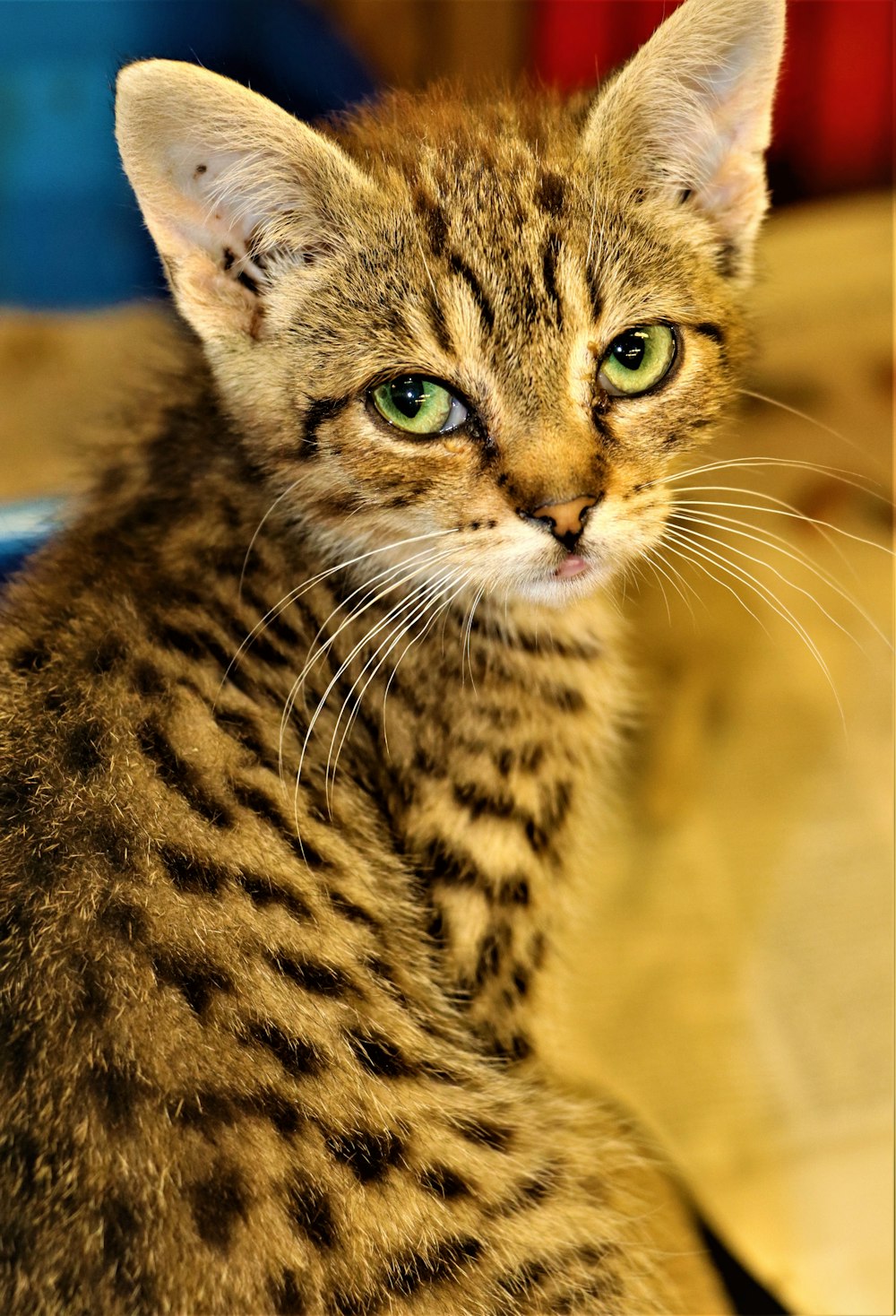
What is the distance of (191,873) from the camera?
37.4 inches

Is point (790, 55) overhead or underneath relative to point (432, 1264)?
overhead

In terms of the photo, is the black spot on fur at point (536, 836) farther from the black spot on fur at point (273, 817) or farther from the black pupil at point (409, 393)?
the black pupil at point (409, 393)

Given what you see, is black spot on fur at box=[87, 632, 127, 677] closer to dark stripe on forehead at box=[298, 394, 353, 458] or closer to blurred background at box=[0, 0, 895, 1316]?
dark stripe on forehead at box=[298, 394, 353, 458]

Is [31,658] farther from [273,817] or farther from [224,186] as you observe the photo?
[224,186]

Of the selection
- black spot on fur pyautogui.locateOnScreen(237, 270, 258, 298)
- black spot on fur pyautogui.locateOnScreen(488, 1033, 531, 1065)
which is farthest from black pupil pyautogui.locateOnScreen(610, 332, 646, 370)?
black spot on fur pyautogui.locateOnScreen(488, 1033, 531, 1065)

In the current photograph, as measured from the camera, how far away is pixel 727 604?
74.1 inches

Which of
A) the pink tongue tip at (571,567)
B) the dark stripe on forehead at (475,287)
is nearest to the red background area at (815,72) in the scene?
the dark stripe on forehead at (475,287)

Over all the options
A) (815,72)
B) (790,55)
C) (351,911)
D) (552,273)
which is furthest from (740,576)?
(815,72)

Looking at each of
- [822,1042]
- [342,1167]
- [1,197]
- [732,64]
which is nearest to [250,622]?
[342,1167]

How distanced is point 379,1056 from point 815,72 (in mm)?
2412

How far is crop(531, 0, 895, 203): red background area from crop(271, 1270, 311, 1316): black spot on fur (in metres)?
2.24

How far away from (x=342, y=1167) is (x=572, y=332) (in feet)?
2.41

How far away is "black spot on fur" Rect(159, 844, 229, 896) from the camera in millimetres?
942

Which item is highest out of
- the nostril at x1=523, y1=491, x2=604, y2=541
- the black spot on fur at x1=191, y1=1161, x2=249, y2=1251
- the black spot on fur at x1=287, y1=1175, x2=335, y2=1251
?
the nostril at x1=523, y1=491, x2=604, y2=541
